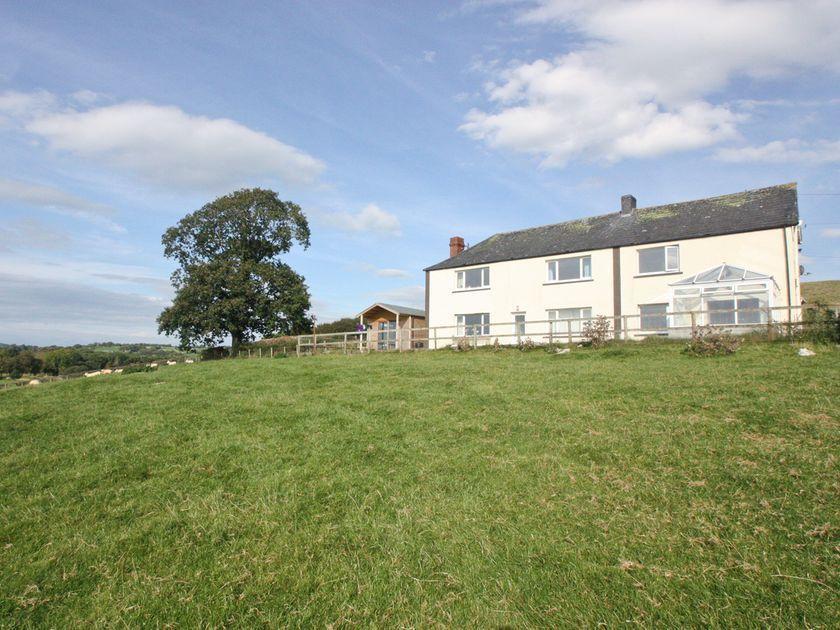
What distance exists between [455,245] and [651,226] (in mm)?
13775

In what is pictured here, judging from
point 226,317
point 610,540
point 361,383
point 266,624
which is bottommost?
point 266,624

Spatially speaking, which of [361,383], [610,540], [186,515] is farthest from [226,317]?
[610,540]

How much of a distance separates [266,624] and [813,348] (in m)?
17.7

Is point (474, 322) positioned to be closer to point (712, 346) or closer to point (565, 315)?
point (565, 315)

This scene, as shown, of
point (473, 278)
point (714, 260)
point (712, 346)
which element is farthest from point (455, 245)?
point (712, 346)

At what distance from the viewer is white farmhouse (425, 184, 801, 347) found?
22922 millimetres

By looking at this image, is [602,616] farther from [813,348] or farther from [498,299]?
[498,299]

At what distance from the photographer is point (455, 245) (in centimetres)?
3691

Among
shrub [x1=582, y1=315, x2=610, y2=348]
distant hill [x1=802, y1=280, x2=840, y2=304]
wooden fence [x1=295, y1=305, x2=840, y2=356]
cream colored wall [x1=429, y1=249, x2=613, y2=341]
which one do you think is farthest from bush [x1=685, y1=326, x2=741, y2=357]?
distant hill [x1=802, y1=280, x2=840, y2=304]

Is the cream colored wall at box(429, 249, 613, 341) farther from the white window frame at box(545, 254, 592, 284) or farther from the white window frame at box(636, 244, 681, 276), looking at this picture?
the white window frame at box(636, 244, 681, 276)

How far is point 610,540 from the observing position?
4730 mm

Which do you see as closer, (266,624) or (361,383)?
(266,624)

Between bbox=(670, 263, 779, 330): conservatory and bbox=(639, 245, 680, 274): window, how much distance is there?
1566mm

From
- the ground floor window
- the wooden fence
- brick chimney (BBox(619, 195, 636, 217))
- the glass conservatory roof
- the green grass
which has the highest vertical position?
brick chimney (BBox(619, 195, 636, 217))
